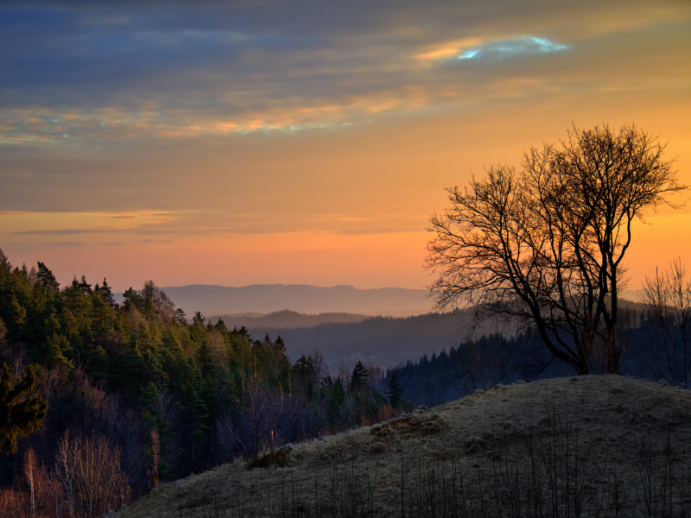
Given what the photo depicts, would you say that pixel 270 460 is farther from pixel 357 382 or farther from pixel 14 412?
pixel 357 382

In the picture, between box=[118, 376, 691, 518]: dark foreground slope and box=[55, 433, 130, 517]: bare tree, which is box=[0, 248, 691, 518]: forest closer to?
box=[55, 433, 130, 517]: bare tree

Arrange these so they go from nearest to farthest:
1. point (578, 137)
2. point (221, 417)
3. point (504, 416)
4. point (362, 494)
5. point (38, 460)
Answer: point (362, 494) → point (504, 416) → point (578, 137) → point (38, 460) → point (221, 417)

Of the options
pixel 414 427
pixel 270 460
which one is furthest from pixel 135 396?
pixel 414 427

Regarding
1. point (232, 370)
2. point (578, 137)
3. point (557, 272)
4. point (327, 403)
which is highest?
point (578, 137)

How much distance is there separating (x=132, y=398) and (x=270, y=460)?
2205 inches

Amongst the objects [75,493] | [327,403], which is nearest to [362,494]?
[75,493]

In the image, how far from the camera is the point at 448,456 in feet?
33.1

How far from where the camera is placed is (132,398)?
61562 mm

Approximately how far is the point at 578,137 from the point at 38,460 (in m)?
54.7

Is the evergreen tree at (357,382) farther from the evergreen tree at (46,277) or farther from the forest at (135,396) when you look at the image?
the evergreen tree at (46,277)

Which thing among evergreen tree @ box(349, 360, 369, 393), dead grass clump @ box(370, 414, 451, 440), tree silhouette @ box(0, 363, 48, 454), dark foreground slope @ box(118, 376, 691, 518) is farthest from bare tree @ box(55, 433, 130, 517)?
evergreen tree @ box(349, 360, 369, 393)

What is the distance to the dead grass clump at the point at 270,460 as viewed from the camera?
11.7m

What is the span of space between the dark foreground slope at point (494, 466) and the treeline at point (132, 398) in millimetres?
30242

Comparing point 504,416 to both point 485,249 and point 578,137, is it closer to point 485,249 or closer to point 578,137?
point 485,249
